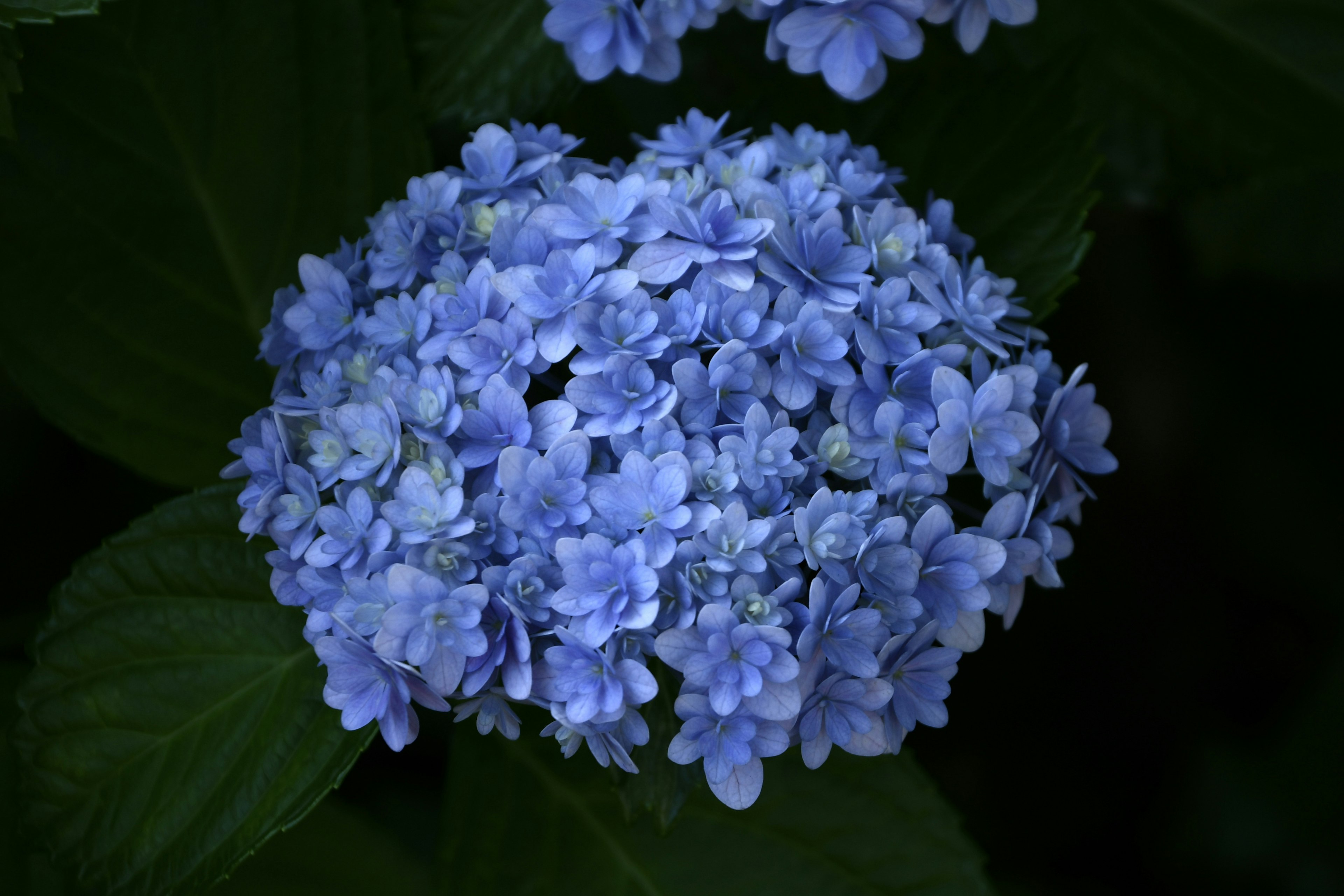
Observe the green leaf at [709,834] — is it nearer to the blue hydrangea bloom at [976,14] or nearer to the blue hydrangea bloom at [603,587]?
the blue hydrangea bloom at [603,587]

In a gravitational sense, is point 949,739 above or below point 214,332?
below

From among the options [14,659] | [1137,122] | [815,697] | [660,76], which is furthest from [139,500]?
[1137,122]

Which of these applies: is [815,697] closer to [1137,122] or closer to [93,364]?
[93,364]

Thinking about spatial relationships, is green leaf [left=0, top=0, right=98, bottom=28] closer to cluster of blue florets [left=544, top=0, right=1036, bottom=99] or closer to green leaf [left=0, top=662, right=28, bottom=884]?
cluster of blue florets [left=544, top=0, right=1036, bottom=99]

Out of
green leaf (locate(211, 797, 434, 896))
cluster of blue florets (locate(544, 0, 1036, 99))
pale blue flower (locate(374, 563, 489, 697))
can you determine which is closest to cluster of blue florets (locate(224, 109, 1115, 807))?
pale blue flower (locate(374, 563, 489, 697))

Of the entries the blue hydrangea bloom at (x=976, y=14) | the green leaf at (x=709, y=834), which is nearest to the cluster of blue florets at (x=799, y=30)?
the blue hydrangea bloom at (x=976, y=14)

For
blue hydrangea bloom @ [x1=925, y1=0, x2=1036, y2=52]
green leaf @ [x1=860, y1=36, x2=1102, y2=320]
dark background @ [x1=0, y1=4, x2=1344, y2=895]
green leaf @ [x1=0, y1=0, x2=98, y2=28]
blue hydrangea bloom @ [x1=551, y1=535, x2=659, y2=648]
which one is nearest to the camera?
blue hydrangea bloom @ [x1=551, y1=535, x2=659, y2=648]
